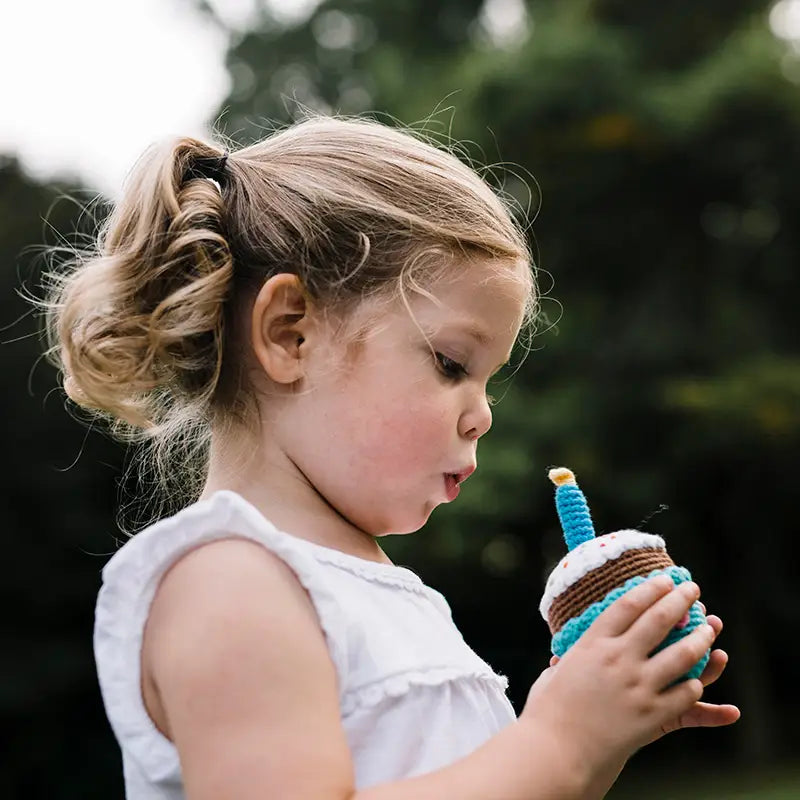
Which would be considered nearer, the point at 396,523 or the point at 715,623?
the point at 715,623

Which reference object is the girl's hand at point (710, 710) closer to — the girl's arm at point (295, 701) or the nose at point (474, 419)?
the girl's arm at point (295, 701)

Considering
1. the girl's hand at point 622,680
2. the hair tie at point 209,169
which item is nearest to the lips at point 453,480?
the girl's hand at point 622,680

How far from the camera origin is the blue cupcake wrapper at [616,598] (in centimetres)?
149

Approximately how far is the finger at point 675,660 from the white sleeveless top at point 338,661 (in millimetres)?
301

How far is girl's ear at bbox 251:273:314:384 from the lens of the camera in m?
1.68

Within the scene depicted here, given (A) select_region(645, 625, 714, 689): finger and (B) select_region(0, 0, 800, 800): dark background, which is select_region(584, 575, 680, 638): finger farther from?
(B) select_region(0, 0, 800, 800): dark background

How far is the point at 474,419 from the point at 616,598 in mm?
345

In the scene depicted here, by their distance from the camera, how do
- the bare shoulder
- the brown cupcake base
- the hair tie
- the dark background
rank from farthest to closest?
the dark background → the hair tie → the brown cupcake base → the bare shoulder

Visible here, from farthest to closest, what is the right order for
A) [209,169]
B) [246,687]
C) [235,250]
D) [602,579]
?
1. [209,169]
2. [235,250]
3. [602,579]
4. [246,687]

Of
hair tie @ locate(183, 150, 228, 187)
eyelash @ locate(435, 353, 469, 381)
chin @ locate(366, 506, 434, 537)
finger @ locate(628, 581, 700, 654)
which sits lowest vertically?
finger @ locate(628, 581, 700, 654)

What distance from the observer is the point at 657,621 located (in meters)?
1.43

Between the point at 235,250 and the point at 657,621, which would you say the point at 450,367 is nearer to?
the point at 235,250

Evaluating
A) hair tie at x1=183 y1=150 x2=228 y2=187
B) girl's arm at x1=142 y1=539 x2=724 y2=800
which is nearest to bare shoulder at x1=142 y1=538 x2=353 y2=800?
girl's arm at x1=142 y1=539 x2=724 y2=800

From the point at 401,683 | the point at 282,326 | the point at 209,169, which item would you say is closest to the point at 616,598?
the point at 401,683
